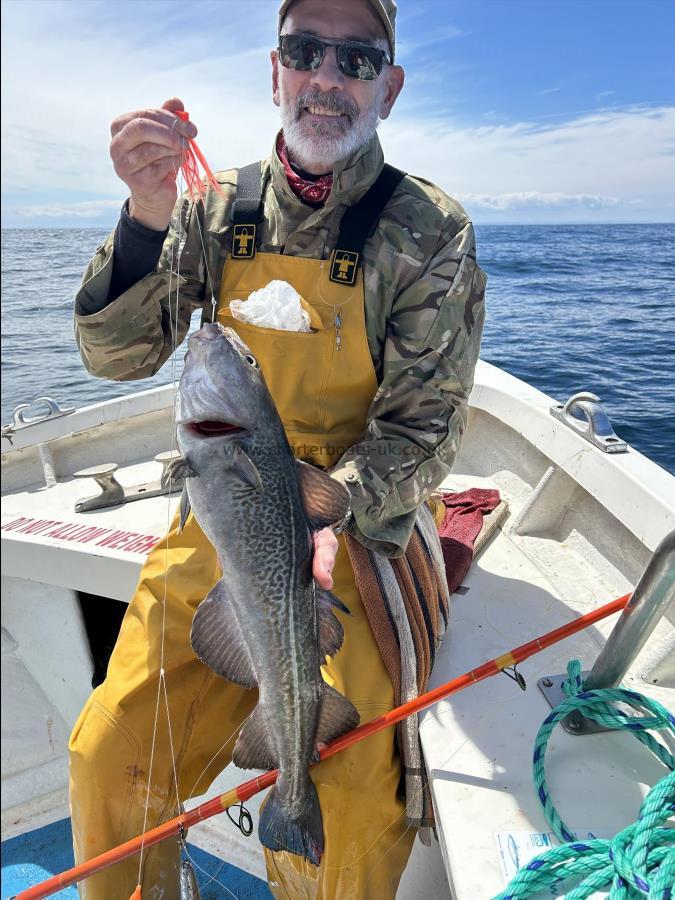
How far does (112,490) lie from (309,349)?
2.19 meters

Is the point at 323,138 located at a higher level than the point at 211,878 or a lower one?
higher

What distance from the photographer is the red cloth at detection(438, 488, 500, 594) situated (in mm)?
3496

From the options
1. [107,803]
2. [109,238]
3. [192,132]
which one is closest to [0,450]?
[109,238]

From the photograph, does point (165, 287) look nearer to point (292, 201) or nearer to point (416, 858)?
point (292, 201)

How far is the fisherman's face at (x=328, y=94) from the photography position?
9.41ft

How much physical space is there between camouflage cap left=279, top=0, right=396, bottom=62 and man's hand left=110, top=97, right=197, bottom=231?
1.07m

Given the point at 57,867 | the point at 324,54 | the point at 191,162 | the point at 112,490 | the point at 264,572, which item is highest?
the point at 324,54

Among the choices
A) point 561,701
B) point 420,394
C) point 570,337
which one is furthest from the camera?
point 570,337

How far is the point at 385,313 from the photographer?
2.93m

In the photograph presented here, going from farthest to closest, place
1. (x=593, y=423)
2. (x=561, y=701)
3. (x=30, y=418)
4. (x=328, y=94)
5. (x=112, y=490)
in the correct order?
(x=30, y=418), (x=112, y=490), (x=593, y=423), (x=328, y=94), (x=561, y=701)

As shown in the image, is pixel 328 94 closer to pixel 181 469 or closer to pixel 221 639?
pixel 181 469

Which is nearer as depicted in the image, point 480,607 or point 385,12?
point 385,12

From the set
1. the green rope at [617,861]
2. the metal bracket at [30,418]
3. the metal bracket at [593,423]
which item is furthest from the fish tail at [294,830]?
the metal bracket at [30,418]

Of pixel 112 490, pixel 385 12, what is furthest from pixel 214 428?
pixel 112 490
